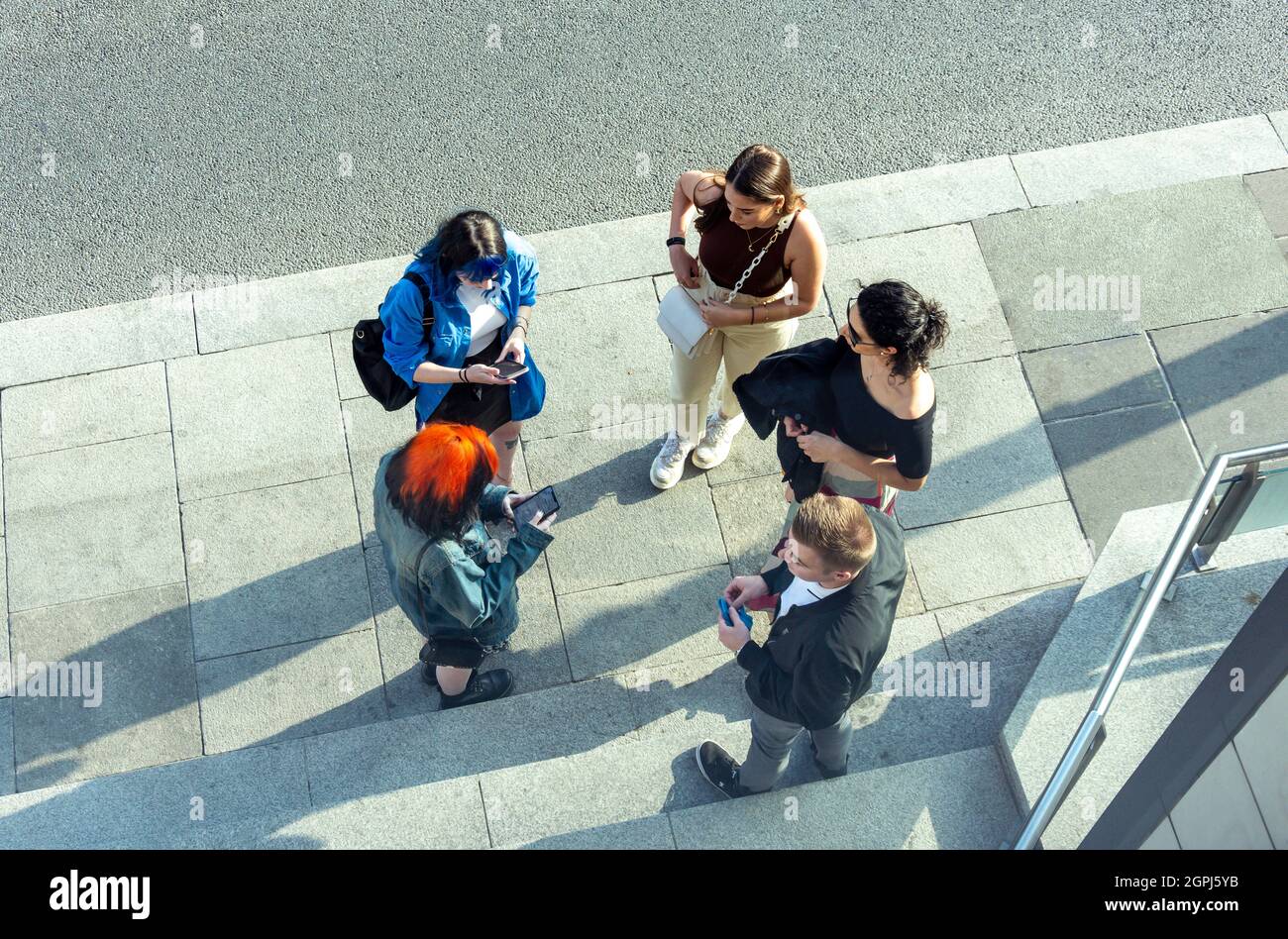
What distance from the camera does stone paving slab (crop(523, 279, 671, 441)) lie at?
6.54m

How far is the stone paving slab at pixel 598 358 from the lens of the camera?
6.54 metres

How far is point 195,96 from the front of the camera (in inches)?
309

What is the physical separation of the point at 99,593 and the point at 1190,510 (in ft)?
16.9

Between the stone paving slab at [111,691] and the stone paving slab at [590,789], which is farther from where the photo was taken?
the stone paving slab at [111,691]

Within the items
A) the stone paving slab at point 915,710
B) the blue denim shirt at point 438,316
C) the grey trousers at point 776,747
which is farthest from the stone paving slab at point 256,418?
the stone paving slab at point 915,710

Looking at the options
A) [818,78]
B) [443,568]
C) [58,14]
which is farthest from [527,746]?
[58,14]

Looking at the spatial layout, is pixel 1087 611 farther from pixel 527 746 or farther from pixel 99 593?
pixel 99 593

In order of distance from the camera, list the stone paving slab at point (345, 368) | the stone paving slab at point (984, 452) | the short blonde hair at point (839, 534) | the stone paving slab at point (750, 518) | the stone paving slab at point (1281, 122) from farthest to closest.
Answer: the stone paving slab at point (1281, 122), the stone paving slab at point (345, 368), the stone paving slab at point (984, 452), the stone paving slab at point (750, 518), the short blonde hair at point (839, 534)

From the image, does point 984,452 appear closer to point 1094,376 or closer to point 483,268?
point 1094,376

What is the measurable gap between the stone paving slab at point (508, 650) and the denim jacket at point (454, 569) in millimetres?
897

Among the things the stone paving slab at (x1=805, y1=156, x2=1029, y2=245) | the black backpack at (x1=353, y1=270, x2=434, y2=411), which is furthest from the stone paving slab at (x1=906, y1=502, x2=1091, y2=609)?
the black backpack at (x1=353, y1=270, x2=434, y2=411)

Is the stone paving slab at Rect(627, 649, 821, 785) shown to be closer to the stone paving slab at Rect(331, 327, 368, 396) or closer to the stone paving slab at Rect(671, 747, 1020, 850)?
the stone paving slab at Rect(671, 747, 1020, 850)

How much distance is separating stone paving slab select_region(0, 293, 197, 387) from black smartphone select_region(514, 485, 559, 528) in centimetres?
296

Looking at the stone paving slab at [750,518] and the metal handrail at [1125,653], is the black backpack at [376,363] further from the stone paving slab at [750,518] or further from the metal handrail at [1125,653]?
the metal handrail at [1125,653]
